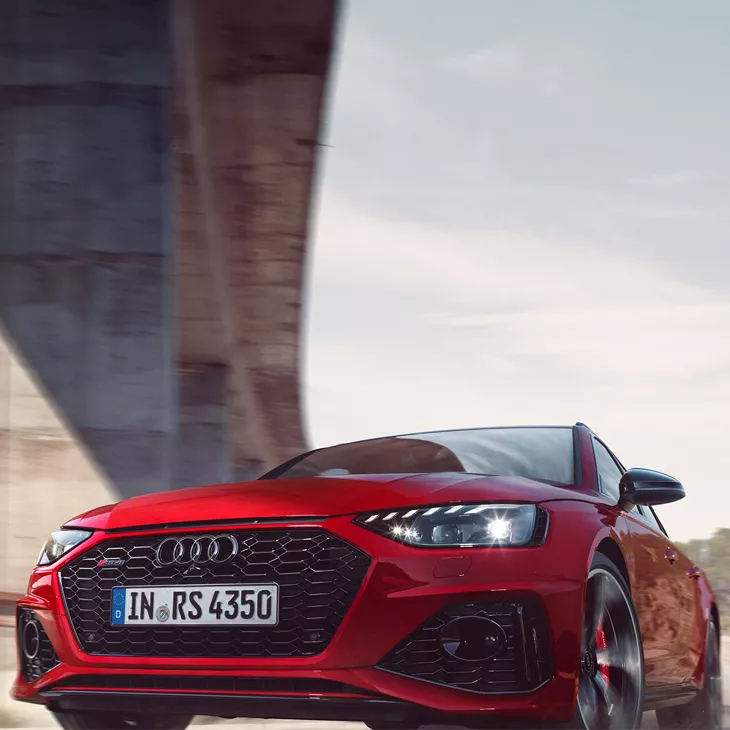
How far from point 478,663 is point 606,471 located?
186 centimetres

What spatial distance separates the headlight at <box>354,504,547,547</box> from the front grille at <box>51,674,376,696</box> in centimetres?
48

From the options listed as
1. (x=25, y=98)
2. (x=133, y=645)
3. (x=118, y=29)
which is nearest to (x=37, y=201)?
(x=25, y=98)

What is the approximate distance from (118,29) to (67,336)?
7.46 feet

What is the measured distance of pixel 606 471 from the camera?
5.16 m

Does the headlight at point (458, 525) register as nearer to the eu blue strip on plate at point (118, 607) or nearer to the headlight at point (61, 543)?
the eu blue strip on plate at point (118, 607)

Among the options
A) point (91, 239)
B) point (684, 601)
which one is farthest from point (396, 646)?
point (91, 239)

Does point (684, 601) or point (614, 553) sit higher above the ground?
point (614, 553)

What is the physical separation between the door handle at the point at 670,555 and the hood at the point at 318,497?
1331mm

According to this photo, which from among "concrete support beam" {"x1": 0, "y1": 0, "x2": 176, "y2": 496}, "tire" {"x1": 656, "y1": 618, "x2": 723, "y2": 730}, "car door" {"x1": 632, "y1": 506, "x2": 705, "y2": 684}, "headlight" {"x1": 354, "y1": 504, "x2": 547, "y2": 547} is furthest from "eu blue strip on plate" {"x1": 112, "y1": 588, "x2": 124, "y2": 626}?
"concrete support beam" {"x1": 0, "y1": 0, "x2": 176, "y2": 496}

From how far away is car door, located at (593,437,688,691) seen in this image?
4.54 metres

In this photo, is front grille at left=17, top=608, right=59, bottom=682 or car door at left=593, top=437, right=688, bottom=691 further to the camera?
car door at left=593, top=437, right=688, bottom=691

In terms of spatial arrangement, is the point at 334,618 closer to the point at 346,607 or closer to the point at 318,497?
the point at 346,607

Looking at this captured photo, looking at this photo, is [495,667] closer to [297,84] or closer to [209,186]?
[297,84]

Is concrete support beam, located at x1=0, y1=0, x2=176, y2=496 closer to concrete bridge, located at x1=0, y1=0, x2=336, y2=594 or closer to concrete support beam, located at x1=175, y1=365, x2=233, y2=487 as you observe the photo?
concrete bridge, located at x1=0, y1=0, x2=336, y2=594
